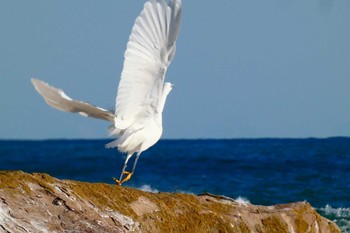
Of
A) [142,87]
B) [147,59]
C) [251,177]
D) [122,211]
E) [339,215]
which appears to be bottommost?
[122,211]

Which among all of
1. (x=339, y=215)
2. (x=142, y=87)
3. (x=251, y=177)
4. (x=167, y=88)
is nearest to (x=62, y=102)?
(x=142, y=87)

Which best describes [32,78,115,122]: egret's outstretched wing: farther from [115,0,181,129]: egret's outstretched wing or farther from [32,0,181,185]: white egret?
[115,0,181,129]: egret's outstretched wing

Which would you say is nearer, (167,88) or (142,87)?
(142,87)

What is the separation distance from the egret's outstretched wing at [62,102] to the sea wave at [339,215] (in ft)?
21.3

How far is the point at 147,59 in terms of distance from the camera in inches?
303

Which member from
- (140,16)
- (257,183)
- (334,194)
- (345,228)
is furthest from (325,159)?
(140,16)

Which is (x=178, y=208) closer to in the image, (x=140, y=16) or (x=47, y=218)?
(x=47, y=218)

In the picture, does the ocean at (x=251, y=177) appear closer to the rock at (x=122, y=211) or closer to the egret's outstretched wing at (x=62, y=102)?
the rock at (x=122, y=211)

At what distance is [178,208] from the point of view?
6766mm

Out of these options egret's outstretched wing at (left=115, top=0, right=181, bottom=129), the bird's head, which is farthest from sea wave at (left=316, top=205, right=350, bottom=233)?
egret's outstretched wing at (left=115, top=0, right=181, bottom=129)

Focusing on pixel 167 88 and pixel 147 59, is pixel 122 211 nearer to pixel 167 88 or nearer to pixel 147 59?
pixel 147 59

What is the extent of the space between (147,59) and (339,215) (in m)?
8.00

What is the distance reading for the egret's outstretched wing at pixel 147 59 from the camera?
739 cm

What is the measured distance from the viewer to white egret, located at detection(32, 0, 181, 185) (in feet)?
24.1
